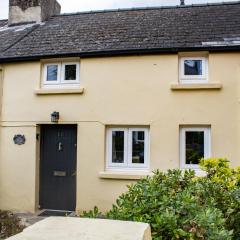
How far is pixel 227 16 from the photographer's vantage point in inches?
432

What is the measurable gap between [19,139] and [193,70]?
5781 mm

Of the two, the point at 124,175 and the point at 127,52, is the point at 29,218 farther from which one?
the point at 127,52

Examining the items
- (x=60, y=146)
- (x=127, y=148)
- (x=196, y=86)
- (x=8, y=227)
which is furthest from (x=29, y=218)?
(x=196, y=86)

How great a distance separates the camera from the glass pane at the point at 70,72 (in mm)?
10230

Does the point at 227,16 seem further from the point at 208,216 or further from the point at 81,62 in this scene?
the point at 208,216

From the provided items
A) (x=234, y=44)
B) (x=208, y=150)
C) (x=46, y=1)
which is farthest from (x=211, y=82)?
(x=46, y=1)

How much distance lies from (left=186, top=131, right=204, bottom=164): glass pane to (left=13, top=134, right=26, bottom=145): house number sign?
505 centimetres

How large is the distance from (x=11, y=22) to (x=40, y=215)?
818 cm

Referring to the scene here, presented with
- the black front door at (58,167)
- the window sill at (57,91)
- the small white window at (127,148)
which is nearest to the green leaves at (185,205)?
the small white window at (127,148)

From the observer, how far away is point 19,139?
10148mm

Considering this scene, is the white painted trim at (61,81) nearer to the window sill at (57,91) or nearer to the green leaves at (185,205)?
the window sill at (57,91)

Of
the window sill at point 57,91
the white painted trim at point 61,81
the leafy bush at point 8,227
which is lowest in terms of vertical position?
the leafy bush at point 8,227

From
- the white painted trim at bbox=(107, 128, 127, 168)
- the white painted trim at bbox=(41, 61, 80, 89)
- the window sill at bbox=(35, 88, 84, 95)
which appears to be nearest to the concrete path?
the white painted trim at bbox=(107, 128, 127, 168)

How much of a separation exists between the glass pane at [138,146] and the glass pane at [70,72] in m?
2.68
